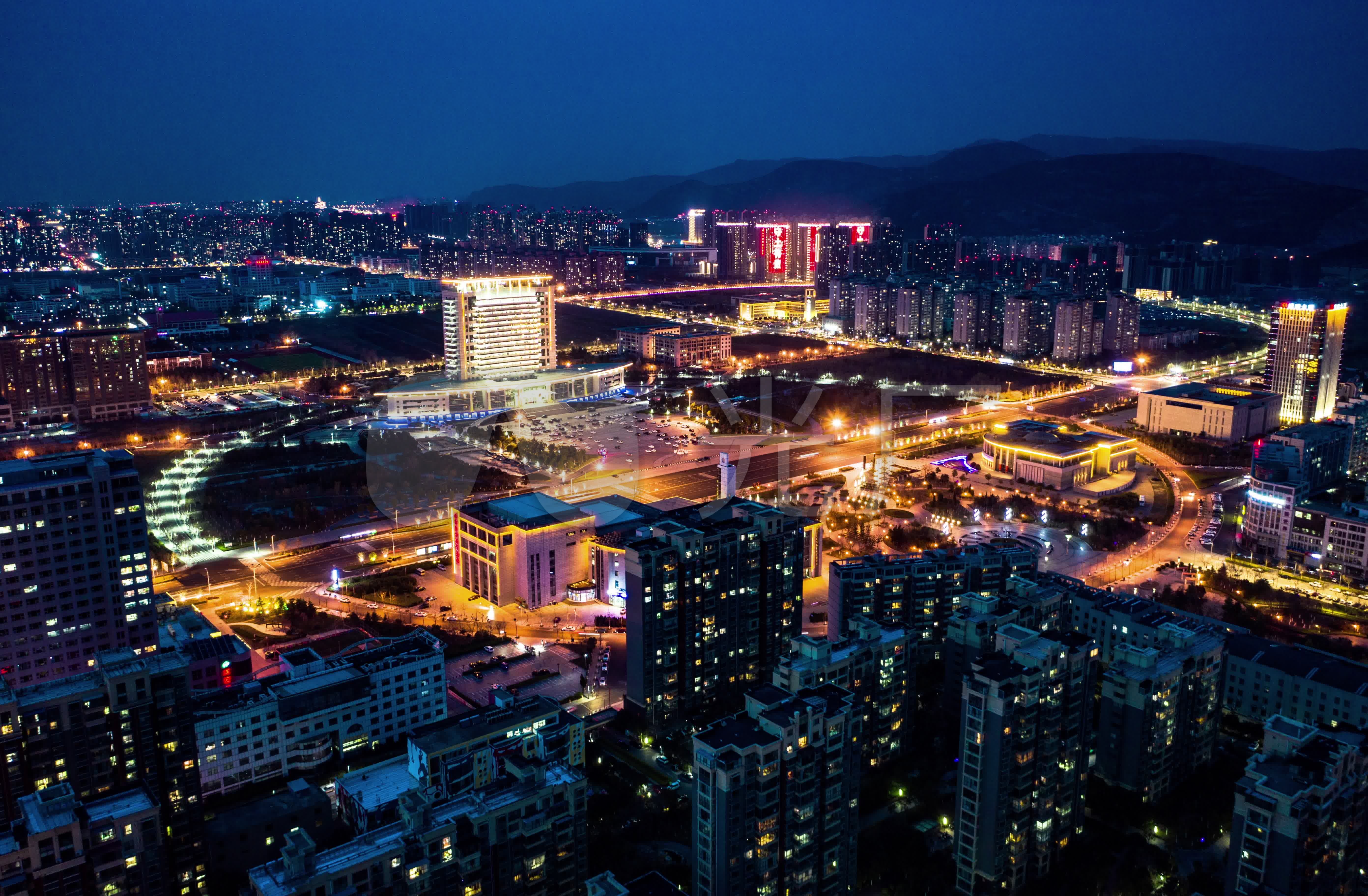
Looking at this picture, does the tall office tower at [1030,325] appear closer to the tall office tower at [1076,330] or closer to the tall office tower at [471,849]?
the tall office tower at [1076,330]

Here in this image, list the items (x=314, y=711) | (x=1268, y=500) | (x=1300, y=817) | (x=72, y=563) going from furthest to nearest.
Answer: (x=1268, y=500) < (x=72, y=563) < (x=314, y=711) < (x=1300, y=817)

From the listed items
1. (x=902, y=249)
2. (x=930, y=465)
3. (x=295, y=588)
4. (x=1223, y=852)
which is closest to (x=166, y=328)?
(x=295, y=588)

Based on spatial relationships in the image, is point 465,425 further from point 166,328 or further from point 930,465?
point 166,328

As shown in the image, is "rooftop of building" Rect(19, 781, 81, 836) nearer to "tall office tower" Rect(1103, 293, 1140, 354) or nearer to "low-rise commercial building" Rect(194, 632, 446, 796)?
"low-rise commercial building" Rect(194, 632, 446, 796)

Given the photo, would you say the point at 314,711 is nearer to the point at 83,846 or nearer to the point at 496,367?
the point at 83,846

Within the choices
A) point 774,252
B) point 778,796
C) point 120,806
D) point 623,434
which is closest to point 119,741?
point 120,806
